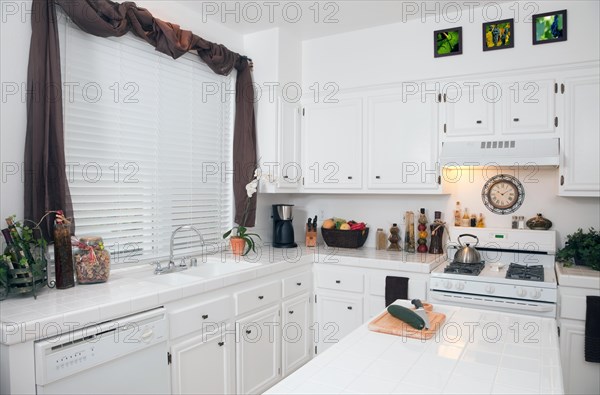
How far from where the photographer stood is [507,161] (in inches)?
115

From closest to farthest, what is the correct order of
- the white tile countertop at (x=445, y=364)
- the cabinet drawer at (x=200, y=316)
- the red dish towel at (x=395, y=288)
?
the white tile countertop at (x=445, y=364), the cabinet drawer at (x=200, y=316), the red dish towel at (x=395, y=288)

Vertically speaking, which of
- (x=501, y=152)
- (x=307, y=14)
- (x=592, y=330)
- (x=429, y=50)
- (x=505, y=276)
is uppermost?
(x=307, y=14)

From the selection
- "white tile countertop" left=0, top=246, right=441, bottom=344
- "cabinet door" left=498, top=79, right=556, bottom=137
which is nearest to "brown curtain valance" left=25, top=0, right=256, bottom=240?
"white tile countertop" left=0, top=246, right=441, bottom=344

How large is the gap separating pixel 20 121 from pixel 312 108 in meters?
2.24

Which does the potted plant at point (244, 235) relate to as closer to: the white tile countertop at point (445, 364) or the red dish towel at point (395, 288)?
the red dish towel at point (395, 288)

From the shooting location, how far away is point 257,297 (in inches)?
111

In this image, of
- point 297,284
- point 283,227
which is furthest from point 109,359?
point 283,227

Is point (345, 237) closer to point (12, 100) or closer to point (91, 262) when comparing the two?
point (91, 262)

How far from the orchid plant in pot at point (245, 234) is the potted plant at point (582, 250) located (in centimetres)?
213

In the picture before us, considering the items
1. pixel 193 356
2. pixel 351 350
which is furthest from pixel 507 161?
pixel 193 356

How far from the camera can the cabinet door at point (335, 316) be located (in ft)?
10.7

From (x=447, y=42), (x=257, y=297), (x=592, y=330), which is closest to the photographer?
(x=592, y=330)

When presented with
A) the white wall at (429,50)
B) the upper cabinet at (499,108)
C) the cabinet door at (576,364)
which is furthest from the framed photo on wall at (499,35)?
the cabinet door at (576,364)

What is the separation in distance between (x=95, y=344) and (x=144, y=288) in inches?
16.4
